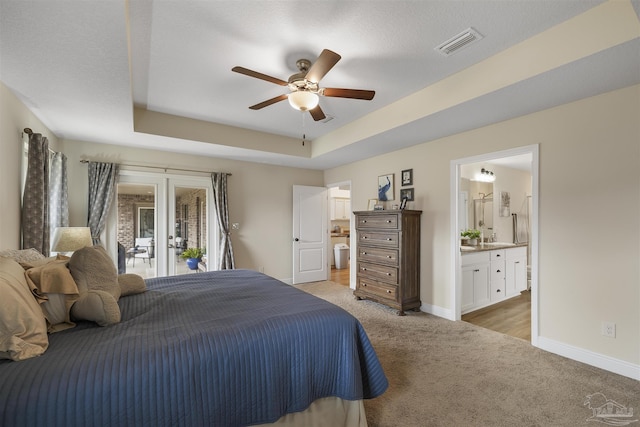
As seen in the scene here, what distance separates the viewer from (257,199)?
17.5 ft

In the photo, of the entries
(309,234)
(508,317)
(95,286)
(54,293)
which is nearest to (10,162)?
(95,286)

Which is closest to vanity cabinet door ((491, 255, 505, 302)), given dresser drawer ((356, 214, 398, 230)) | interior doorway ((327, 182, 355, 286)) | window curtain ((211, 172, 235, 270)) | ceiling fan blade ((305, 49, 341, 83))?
dresser drawer ((356, 214, 398, 230))

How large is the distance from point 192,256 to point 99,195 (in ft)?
5.19

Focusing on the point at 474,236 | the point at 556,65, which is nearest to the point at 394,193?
the point at 474,236

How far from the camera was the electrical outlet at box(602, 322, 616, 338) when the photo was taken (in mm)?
2402

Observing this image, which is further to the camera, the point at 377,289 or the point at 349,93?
the point at 377,289

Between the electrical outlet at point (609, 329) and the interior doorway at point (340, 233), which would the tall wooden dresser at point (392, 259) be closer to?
the electrical outlet at point (609, 329)

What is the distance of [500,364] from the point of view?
2.52m

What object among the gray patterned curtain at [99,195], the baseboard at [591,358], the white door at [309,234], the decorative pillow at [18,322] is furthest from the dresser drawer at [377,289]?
the gray patterned curtain at [99,195]

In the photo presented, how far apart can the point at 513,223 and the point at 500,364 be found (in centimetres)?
397

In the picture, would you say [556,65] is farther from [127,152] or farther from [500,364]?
[127,152]

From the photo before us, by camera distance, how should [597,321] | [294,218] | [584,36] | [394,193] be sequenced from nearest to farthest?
1. [584,36]
2. [597,321]
3. [394,193]
4. [294,218]

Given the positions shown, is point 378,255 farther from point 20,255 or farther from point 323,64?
point 20,255

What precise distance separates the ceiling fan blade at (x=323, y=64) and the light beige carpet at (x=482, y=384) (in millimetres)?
2419
